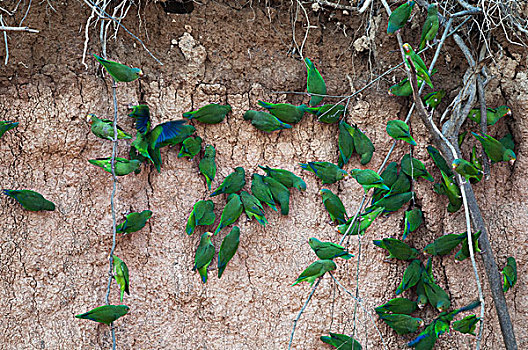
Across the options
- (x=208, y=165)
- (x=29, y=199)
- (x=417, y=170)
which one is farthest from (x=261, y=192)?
(x=29, y=199)

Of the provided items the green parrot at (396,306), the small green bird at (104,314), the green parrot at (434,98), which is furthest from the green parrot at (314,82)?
the small green bird at (104,314)

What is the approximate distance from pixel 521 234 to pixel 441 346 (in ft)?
1.65

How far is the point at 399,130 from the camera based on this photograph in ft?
5.49

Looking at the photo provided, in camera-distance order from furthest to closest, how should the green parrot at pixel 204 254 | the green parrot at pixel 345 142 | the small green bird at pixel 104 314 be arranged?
1. the green parrot at pixel 345 142
2. the green parrot at pixel 204 254
3. the small green bird at pixel 104 314

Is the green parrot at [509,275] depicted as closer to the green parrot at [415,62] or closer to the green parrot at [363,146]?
the green parrot at [363,146]

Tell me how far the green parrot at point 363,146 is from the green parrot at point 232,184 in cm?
43

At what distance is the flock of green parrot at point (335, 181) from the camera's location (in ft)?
5.31

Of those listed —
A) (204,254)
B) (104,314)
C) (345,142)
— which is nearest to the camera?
(104,314)

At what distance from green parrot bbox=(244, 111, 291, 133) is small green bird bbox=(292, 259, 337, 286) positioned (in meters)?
0.49

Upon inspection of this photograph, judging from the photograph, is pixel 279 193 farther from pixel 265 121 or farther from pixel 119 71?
pixel 119 71

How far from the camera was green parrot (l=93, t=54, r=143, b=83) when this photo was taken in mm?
1559

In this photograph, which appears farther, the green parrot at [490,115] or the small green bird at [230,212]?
the green parrot at [490,115]

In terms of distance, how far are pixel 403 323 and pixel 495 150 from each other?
687 mm

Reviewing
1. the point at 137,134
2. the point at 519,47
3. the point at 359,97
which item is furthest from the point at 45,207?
the point at 519,47
